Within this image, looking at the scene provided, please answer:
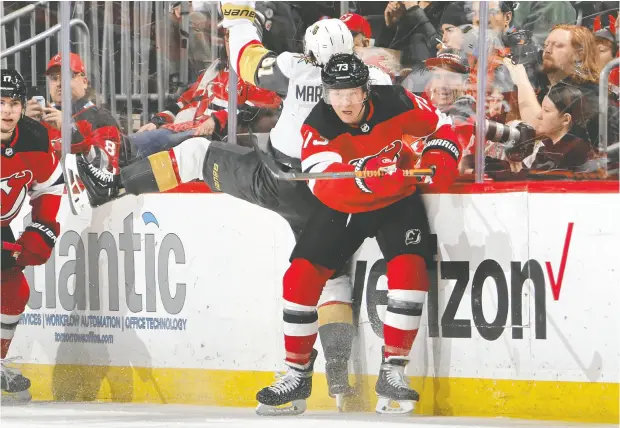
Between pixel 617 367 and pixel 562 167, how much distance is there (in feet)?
2.52

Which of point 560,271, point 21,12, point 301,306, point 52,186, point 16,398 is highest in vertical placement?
point 21,12

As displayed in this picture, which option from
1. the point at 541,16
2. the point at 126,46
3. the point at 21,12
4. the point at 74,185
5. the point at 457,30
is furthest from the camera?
the point at 21,12

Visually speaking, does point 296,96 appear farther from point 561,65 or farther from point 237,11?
point 561,65

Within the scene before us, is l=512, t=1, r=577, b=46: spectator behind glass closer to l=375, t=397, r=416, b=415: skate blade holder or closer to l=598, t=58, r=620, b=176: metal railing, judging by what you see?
l=598, t=58, r=620, b=176: metal railing

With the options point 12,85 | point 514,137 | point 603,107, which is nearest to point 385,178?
point 514,137

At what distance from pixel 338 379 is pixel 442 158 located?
997 millimetres

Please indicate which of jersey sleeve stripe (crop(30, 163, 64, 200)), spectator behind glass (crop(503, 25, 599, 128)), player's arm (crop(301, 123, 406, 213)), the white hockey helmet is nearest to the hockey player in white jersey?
the white hockey helmet

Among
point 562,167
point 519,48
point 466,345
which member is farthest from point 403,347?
point 519,48

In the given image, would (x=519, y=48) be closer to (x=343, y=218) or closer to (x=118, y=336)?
(x=343, y=218)

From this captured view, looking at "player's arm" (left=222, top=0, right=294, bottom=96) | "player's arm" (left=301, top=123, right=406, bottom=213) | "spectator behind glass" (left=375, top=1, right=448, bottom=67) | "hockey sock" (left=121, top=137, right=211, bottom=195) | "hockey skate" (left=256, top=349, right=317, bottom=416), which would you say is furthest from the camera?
"hockey sock" (left=121, top=137, right=211, bottom=195)

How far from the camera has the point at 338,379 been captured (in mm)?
4777

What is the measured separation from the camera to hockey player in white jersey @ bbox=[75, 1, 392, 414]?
185 inches

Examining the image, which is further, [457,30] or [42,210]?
[42,210]

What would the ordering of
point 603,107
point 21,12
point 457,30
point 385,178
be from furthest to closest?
point 21,12, point 457,30, point 603,107, point 385,178
